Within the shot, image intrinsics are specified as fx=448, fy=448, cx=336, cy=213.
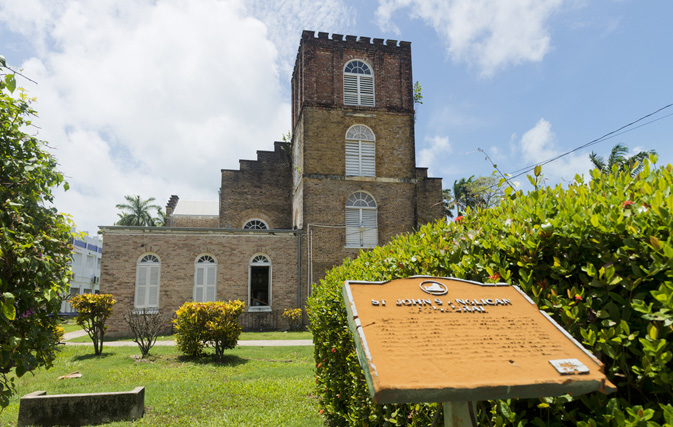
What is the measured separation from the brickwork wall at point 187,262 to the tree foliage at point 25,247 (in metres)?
16.7

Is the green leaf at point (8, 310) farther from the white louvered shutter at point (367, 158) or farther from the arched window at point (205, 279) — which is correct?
the white louvered shutter at point (367, 158)

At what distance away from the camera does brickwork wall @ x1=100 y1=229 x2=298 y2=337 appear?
770 inches

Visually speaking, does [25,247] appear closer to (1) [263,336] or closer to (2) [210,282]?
(1) [263,336]

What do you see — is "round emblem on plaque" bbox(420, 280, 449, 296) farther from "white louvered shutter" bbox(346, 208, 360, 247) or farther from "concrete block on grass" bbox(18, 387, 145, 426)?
"white louvered shutter" bbox(346, 208, 360, 247)

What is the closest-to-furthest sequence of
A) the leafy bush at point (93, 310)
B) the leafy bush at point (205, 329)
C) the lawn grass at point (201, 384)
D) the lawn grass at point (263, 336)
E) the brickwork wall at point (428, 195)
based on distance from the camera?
1. the lawn grass at point (201, 384)
2. the leafy bush at point (205, 329)
3. the leafy bush at point (93, 310)
4. the lawn grass at point (263, 336)
5. the brickwork wall at point (428, 195)

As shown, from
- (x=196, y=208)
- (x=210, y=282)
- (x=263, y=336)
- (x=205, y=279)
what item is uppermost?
(x=196, y=208)

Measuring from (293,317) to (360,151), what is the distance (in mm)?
8908

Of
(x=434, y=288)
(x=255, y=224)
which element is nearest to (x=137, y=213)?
(x=255, y=224)

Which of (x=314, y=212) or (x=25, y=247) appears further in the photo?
(x=314, y=212)

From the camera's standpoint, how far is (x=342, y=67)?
2345 centimetres

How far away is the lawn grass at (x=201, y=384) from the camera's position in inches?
249

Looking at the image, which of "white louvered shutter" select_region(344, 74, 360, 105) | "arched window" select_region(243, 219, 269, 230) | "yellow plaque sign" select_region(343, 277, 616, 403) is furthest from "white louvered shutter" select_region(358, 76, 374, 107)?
"yellow plaque sign" select_region(343, 277, 616, 403)

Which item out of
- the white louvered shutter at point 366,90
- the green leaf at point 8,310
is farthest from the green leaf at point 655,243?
the white louvered shutter at point 366,90

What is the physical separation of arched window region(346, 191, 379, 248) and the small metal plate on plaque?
20091mm
